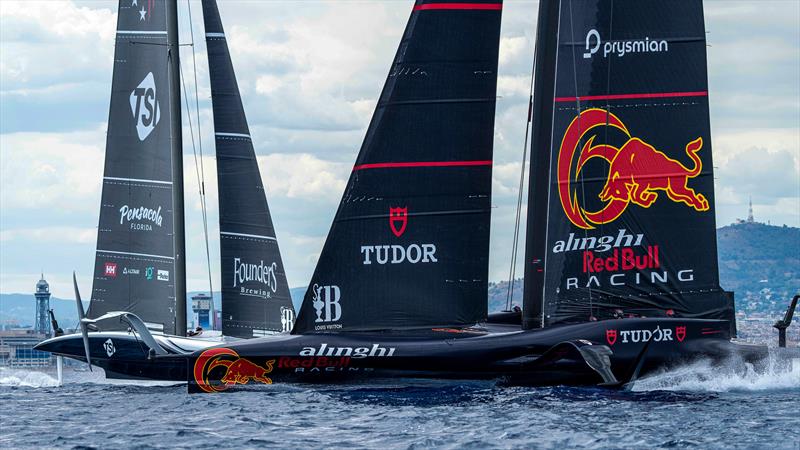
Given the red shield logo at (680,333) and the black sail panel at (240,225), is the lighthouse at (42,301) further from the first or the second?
the red shield logo at (680,333)

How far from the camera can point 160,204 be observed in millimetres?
37594

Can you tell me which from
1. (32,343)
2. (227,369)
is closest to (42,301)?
(32,343)

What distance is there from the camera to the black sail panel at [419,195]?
29.7 metres

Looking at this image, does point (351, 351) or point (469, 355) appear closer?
point (469, 355)

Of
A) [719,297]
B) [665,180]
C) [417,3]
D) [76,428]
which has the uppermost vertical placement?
[417,3]

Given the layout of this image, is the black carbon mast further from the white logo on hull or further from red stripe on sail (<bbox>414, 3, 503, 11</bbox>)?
the white logo on hull

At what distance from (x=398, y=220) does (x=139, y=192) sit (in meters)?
10.4

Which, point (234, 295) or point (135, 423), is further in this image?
point (234, 295)

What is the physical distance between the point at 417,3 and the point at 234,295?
41.3 ft

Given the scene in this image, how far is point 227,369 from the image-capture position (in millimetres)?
29453

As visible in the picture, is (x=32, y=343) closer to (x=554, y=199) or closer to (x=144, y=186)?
(x=144, y=186)

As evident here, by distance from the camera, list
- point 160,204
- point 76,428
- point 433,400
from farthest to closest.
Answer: point 160,204
point 433,400
point 76,428

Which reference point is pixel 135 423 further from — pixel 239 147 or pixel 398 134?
pixel 239 147

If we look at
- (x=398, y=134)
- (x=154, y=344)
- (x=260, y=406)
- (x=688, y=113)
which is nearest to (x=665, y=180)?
(x=688, y=113)
